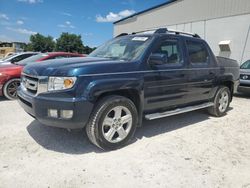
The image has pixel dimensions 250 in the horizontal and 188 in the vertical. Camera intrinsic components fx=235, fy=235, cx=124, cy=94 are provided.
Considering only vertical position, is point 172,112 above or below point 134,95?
below

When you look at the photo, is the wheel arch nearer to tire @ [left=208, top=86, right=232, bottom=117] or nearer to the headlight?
the headlight

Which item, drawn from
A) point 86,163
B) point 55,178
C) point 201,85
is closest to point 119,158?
point 86,163

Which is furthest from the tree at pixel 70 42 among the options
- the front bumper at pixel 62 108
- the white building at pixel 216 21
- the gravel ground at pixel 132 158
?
the front bumper at pixel 62 108

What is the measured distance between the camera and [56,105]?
3.26m

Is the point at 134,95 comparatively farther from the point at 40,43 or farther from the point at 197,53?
the point at 40,43

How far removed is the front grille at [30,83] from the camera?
3.57 metres

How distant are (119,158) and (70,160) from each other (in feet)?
2.34

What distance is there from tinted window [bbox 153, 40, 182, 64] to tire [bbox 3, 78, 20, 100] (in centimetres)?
464

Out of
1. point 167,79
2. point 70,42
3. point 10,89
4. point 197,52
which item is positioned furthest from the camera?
point 70,42

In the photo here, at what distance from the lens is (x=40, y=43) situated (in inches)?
2393

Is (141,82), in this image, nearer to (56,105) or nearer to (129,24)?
(56,105)

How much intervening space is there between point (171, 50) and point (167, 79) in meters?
0.66

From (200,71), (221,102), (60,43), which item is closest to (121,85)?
(200,71)

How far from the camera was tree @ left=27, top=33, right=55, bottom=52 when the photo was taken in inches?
2349
